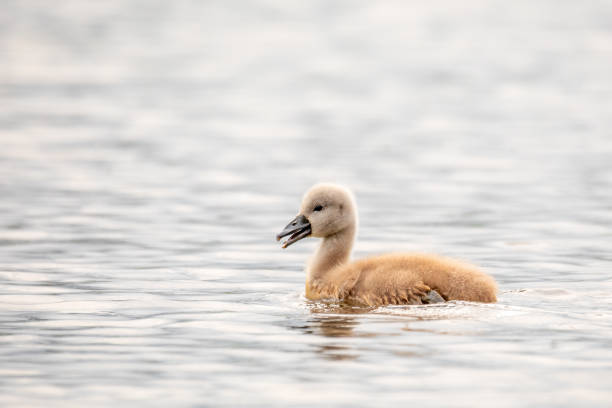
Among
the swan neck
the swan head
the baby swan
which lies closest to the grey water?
the baby swan

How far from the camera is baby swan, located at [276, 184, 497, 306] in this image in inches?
378

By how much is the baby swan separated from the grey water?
14 cm

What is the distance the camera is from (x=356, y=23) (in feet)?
153

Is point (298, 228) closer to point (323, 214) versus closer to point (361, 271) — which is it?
point (323, 214)

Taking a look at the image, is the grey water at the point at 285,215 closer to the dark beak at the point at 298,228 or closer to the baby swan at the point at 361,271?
the baby swan at the point at 361,271

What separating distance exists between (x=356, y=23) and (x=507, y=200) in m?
31.4

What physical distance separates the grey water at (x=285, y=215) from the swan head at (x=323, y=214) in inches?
21.3

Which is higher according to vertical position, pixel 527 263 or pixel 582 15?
pixel 582 15

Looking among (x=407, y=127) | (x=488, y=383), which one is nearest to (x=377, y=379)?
(x=488, y=383)

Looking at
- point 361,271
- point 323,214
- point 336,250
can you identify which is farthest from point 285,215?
point 361,271

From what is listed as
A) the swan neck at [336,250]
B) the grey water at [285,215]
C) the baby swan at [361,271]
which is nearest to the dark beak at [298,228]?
the baby swan at [361,271]

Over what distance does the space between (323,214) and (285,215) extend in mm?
4392

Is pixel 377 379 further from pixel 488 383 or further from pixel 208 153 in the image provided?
pixel 208 153

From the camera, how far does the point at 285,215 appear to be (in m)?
15.3
